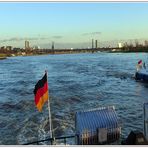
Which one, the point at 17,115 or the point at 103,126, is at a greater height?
the point at 103,126

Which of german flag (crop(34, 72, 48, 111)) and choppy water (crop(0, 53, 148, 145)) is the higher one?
german flag (crop(34, 72, 48, 111))

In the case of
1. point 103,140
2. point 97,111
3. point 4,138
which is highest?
point 97,111

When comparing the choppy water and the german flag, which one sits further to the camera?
the choppy water

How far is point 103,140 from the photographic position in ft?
37.0

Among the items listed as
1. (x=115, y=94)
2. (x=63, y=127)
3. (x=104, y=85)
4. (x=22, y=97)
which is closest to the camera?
(x=63, y=127)

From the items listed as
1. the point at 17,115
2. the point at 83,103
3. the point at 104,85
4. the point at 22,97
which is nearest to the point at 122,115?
the point at 83,103

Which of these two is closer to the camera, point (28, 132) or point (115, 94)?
point (28, 132)

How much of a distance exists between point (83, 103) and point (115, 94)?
620cm

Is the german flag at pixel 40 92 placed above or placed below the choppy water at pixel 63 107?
above

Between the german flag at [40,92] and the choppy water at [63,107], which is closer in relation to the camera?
the german flag at [40,92]

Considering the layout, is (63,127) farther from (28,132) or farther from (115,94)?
(115,94)

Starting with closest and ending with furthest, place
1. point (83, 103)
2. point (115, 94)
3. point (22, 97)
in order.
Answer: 1. point (83, 103)
2. point (22, 97)
3. point (115, 94)

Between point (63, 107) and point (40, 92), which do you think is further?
point (63, 107)

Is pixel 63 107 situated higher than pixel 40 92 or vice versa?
pixel 40 92
